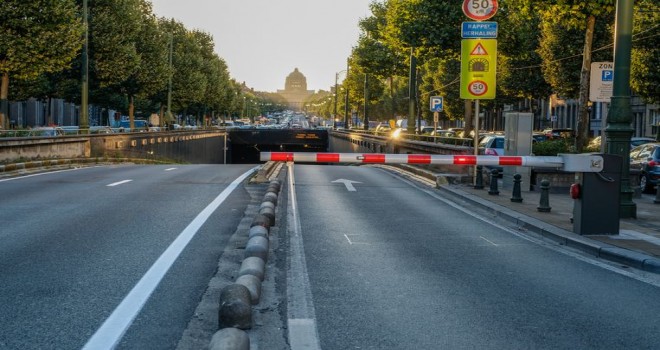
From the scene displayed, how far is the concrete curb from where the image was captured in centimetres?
521

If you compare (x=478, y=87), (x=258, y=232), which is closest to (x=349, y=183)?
(x=478, y=87)

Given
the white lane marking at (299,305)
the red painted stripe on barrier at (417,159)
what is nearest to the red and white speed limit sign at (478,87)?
the red painted stripe on barrier at (417,159)

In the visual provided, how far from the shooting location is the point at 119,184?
19.4m

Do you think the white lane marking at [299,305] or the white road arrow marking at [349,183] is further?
the white road arrow marking at [349,183]

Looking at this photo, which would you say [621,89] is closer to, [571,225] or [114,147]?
[571,225]

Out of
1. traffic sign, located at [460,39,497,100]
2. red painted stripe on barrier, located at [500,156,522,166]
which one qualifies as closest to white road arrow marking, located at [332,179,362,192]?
traffic sign, located at [460,39,497,100]

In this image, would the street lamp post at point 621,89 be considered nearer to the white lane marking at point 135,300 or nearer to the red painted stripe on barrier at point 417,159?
the red painted stripe on barrier at point 417,159

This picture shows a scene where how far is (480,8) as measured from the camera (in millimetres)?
20344

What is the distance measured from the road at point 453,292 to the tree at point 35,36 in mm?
24973

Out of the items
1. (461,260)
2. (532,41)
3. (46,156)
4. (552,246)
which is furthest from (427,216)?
(532,41)

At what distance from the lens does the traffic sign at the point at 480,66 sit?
20.2 meters

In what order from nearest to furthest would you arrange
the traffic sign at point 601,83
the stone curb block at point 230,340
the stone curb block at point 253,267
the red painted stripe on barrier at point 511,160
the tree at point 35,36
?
1. the stone curb block at point 230,340
2. the stone curb block at point 253,267
3. the red painted stripe on barrier at point 511,160
4. the traffic sign at point 601,83
5. the tree at point 35,36

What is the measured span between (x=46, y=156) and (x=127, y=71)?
23.9m

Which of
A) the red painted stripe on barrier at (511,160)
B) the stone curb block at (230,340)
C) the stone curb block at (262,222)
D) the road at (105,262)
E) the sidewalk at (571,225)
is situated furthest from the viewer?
the red painted stripe on barrier at (511,160)
